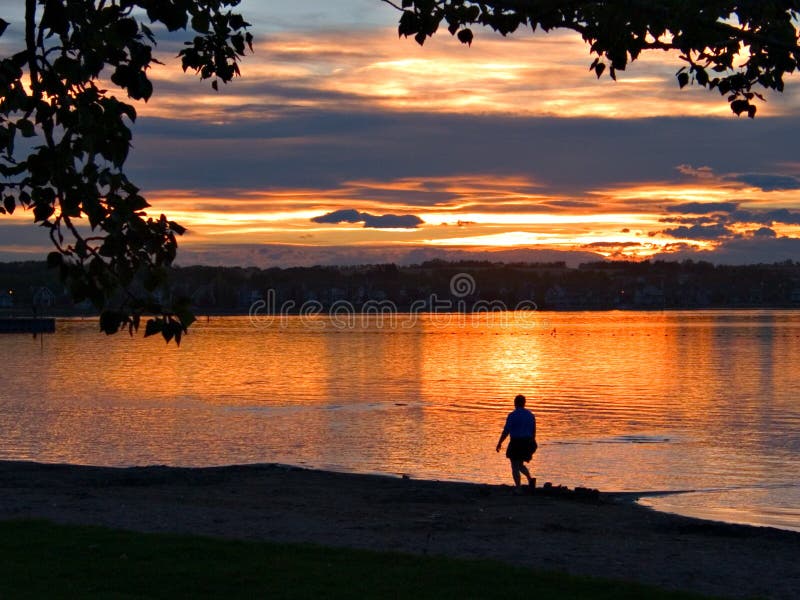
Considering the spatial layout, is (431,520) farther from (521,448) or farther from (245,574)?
(245,574)

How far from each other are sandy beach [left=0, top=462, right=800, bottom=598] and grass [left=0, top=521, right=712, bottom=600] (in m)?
2.06

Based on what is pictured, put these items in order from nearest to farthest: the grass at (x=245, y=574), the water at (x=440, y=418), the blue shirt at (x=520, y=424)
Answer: the grass at (x=245, y=574)
the blue shirt at (x=520, y=424)
the water at (x=440, y=418)

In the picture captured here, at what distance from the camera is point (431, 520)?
20.3m

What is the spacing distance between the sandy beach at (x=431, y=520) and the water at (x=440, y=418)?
16.2 feet

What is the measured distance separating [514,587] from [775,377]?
243ft

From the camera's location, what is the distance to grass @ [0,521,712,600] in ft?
41.0

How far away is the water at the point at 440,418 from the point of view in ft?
111

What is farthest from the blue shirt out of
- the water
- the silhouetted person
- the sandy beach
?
the water

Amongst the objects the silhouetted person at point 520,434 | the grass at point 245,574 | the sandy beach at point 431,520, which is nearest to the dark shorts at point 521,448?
the silhouetted person at point 520,434

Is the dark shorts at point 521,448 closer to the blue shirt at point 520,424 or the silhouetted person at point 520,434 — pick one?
the silhouetted person at point 520,434

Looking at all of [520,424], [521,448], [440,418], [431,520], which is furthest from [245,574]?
[440,418]

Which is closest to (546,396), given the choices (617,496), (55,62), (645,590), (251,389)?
(251,389)

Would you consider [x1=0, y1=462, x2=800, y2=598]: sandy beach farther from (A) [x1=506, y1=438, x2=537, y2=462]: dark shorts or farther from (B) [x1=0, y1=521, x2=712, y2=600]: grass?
(B) [x1=0, y1=521, x2=712, y2=600]: grass

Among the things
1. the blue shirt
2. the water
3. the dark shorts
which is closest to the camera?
the blue shirt
